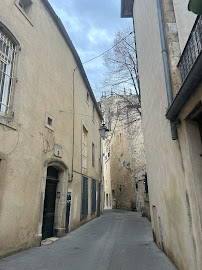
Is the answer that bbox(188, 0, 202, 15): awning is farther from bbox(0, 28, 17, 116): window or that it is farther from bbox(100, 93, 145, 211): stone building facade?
bbox(100, 93, 145, 211): stone building facade

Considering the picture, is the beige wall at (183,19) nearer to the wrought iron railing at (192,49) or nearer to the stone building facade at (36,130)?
the wrought iron railing at (192,49)

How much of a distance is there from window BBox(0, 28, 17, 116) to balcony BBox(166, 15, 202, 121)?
12.5 feet

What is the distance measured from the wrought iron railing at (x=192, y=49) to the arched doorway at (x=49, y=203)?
5162mm

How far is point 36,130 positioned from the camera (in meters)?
6.00

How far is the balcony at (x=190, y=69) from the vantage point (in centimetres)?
245

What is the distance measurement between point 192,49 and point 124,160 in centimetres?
1797

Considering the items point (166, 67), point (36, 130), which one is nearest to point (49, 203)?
point (36, 130)

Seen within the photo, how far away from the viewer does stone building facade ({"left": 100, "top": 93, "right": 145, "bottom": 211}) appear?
1677cm

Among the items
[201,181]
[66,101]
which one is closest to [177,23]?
[201,181]

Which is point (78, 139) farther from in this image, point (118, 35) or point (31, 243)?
point (118, 35)

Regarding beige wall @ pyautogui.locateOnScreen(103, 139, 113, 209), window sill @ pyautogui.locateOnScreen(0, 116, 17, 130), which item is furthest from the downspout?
beige wall @ pyautogui.locateOnScreen(103, 139, 113, 209)

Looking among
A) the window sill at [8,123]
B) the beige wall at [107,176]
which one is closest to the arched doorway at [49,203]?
the window sill at [8,123]

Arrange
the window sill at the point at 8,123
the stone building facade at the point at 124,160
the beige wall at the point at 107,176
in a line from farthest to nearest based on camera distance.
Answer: the beige wall at the point at 107,176 → the stone building facade at the point at 124,160 → the window sill at the point at 8,123

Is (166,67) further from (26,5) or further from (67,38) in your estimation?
(67,38)
